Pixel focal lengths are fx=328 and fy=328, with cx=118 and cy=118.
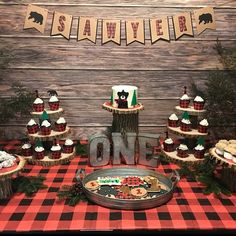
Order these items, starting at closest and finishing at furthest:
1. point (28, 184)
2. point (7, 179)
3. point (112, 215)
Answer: point (112, 215), point (7, 179), point (28, 184)

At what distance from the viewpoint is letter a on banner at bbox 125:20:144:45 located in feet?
7.48

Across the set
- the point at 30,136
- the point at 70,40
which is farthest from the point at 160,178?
the point at 70,40

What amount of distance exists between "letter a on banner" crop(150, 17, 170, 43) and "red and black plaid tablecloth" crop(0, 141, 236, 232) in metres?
1.12

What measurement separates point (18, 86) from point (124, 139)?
88cm

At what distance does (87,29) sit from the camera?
2.28m

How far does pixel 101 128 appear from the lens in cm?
249

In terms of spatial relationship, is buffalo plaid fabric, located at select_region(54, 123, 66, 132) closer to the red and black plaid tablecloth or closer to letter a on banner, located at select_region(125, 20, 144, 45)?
the red and black plaid tablecloth

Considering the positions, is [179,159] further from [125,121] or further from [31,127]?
[31,127]

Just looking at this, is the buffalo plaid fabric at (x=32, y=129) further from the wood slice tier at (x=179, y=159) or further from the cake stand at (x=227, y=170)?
the cake stand at (x=227, y=170)

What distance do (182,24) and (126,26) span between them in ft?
1.29

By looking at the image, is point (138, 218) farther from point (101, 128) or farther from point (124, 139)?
point (101, 128)

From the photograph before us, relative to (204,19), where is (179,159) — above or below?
below

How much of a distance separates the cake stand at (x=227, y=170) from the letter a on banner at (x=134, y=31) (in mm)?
1002

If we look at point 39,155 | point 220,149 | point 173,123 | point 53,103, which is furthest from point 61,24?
point 220,149
